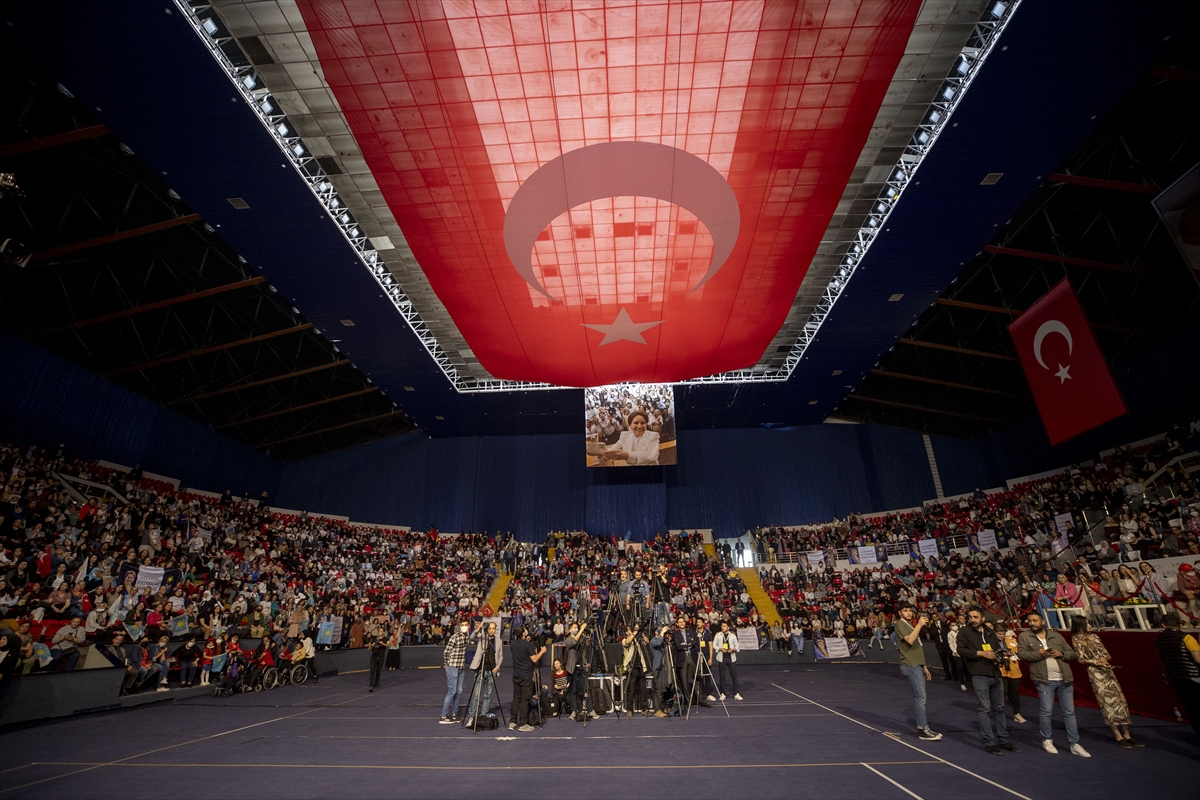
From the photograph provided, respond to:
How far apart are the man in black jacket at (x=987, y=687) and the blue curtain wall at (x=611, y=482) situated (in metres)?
23.5

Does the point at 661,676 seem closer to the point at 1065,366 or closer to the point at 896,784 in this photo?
the point at 896,784

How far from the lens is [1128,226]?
53.7ft

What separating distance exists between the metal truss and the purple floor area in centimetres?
1068

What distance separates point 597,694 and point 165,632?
10612 mm

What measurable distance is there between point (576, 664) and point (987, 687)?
6.15 metres

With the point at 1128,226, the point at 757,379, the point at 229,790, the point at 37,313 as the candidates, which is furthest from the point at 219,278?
the point at 1128,226

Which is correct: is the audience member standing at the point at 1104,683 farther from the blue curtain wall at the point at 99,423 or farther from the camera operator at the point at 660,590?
the blue curtain wall at the point at 99,423

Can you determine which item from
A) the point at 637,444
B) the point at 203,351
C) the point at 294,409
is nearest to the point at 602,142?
the point at 637,444

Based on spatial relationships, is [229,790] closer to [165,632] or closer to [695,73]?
[165,632]

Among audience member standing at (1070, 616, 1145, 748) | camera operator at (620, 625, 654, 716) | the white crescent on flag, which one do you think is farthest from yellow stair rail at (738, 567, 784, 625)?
audience member standing at (1070, 616, 1145, 748)

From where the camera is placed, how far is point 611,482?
31.3 meters

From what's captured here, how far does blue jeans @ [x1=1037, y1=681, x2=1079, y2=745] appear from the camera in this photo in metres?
6.52

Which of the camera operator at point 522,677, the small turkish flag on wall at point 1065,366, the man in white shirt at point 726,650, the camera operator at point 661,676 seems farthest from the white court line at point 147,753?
the small turkish flag on wall at point 1065,366

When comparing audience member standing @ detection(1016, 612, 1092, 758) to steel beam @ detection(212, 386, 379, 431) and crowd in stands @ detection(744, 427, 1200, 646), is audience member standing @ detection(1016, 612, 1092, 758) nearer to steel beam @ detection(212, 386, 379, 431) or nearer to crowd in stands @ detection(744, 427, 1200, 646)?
crowd in stands @ detection(744, 427, 1200, 646)
